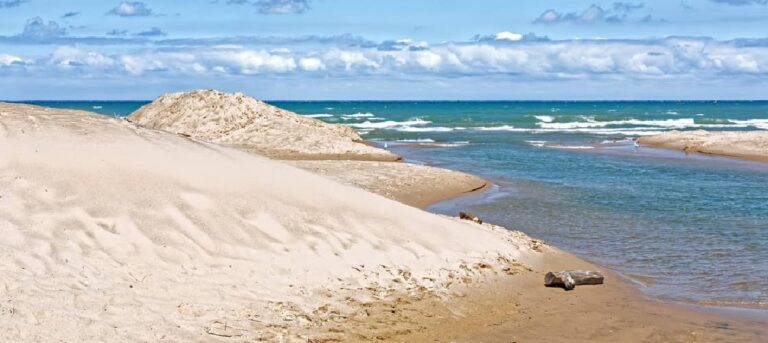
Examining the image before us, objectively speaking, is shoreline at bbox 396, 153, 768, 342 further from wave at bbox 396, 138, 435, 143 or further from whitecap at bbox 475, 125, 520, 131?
whitecap at bbox 475, 125, 520, 131

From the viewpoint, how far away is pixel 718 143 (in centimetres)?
4969

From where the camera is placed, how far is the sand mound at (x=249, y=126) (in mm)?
38312

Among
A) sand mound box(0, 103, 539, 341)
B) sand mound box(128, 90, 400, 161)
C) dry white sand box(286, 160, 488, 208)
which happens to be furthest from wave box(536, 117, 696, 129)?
sand mound box(0, 103, 539, 341)

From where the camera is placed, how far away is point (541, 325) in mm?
10867

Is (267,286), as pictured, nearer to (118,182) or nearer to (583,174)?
(118,182)

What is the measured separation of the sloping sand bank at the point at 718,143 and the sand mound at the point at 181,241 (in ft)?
113

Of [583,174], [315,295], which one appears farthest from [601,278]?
[583,174]

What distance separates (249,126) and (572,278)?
3119 cm

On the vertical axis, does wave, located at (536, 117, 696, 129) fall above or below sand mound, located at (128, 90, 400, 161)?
below

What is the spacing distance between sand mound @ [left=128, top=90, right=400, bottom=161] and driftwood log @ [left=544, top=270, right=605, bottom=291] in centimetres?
2409

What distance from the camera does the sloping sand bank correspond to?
4594cm

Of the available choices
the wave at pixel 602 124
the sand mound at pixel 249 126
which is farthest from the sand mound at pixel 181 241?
the wave at pixel 602 124

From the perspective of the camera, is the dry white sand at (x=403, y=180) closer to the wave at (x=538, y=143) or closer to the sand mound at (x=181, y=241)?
the sand mound at (x=181, y=241)

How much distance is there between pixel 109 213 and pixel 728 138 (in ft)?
151
